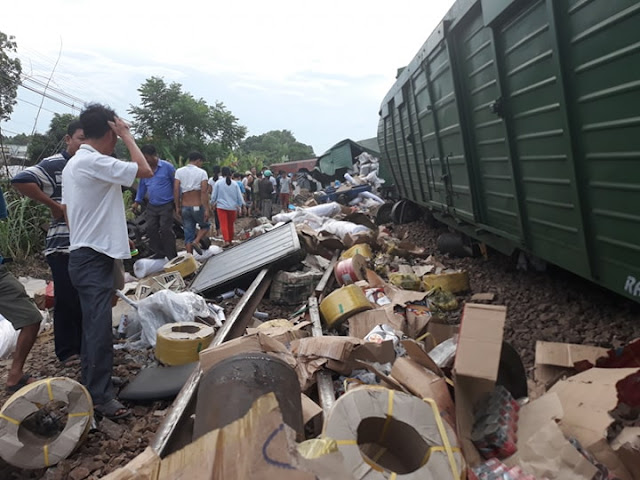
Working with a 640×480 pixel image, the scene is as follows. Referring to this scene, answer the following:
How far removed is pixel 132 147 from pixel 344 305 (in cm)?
216

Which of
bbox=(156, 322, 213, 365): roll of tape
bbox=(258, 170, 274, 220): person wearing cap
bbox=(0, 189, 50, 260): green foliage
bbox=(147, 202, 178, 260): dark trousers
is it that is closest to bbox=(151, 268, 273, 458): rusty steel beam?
bbox=(156, 322, 213, 365): roll of tape

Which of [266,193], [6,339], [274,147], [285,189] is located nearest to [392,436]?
[6,339]

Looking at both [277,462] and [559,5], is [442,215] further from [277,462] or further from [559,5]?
[277,462]

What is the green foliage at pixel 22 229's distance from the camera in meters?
7.39

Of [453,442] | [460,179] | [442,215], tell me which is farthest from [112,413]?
[442,215]

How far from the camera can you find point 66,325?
3777 mm

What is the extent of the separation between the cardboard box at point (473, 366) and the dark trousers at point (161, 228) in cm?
551

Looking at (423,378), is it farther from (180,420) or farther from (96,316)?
(96,316)

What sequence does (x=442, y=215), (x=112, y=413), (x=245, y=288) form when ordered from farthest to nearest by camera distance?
(x=442, y=215) → (x=245, y=288) → (x=112, y=413)

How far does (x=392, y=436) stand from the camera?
223 cm

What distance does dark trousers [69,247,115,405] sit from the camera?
2.96 metres

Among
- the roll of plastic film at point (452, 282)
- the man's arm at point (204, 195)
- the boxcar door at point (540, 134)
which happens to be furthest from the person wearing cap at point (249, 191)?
the boxcar door at point (540, 134)

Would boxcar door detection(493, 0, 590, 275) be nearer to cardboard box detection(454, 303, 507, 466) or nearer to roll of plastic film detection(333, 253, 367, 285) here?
cardboard box detection(454, 303, 507, 466)

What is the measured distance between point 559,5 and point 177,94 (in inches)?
1349
